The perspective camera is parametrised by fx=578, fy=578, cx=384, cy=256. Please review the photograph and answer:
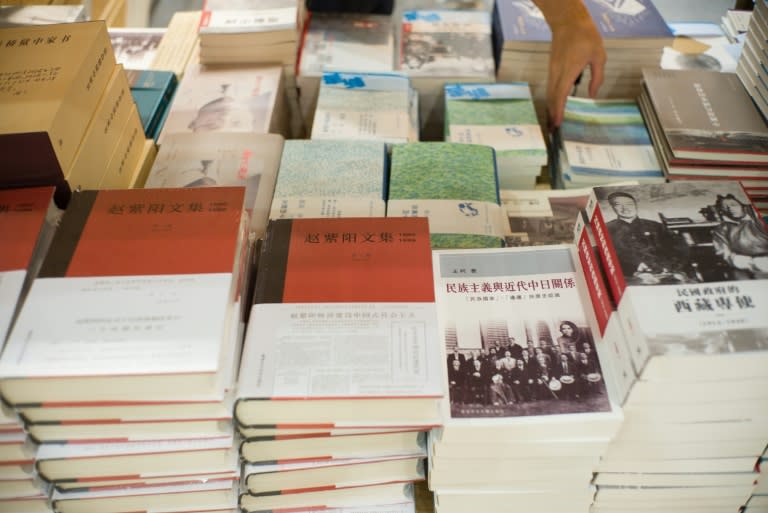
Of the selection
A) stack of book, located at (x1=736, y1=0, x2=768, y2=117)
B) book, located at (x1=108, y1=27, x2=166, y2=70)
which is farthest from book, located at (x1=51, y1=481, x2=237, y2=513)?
stack of book, located at (x1=736, y1=0, x2=768, y2=117)

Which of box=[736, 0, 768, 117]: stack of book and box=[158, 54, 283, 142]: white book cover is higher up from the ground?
box=[736, 0, 768, 117]: stack of book

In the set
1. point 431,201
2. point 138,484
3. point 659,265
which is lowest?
point 138,484

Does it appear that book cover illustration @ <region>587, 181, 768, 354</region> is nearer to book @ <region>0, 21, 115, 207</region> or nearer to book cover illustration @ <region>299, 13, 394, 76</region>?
book @ <region>0, 21, 115, 207</region>

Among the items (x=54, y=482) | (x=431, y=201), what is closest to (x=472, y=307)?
(x=431, y=201)

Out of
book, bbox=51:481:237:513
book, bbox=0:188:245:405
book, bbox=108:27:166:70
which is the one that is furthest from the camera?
book, bbox=108:27:166:70

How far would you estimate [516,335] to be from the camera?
961 mm

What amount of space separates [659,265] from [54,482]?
1.02 metres

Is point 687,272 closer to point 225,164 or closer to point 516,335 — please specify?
point 516,335

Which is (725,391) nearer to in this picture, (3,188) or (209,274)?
(209,274)

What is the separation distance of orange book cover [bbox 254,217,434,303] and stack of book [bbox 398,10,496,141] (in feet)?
3.20

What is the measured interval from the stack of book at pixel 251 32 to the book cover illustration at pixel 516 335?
1.10 m

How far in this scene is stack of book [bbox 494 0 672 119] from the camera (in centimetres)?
179

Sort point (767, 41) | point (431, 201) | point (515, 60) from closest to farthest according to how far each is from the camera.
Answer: point (431, 201) < point (767, 41) < point (515, 60)

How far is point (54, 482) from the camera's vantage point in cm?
94
